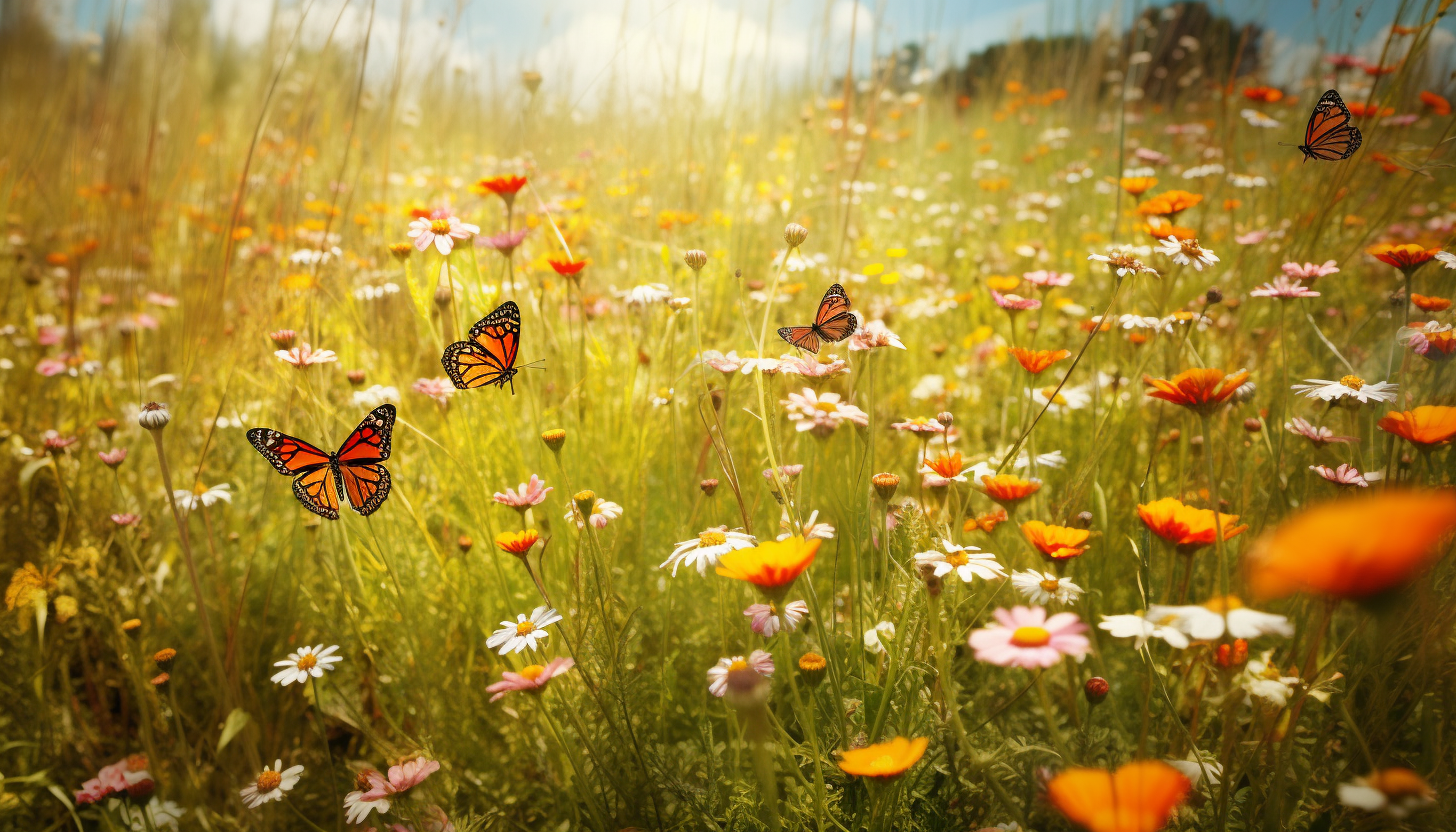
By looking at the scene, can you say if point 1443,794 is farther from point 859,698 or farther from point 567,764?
point 567,764

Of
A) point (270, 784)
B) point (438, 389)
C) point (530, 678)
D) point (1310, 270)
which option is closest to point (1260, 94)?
point (1310, 270)

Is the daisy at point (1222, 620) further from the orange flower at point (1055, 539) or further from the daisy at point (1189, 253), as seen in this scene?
the daisy at point (1189, 253)

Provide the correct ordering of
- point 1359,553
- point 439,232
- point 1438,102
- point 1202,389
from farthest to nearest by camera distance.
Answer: point 1438,102 → point 439,232 → point 1202,389 → point 1359,553

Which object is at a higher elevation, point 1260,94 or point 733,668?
point 1260,94

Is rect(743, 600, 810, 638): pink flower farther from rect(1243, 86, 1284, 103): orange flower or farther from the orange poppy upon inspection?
rect(1243, 86, 1284, 103): orange flower

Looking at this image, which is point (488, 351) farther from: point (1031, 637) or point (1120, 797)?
point (1120, 797)

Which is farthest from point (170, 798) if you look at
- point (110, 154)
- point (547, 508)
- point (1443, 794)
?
point (110, 154)
